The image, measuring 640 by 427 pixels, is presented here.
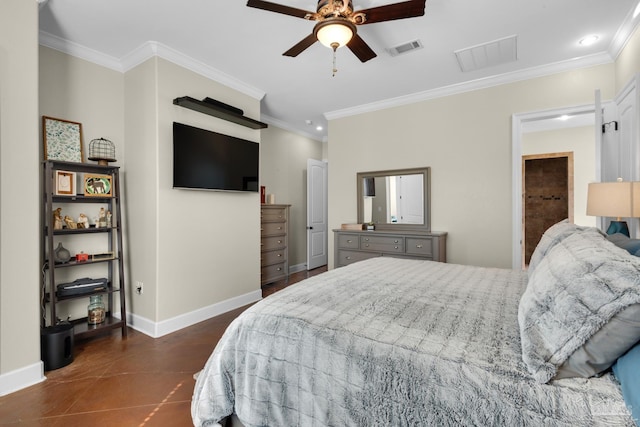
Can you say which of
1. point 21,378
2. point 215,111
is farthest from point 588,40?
point 21,378

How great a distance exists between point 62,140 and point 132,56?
106 cm

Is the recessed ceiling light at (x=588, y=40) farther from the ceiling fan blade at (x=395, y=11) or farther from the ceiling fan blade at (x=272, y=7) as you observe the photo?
the ceiling fan blade at (x=272, y=7)

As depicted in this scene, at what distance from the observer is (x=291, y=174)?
573 cm

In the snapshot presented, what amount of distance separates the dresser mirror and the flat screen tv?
5.49 feet

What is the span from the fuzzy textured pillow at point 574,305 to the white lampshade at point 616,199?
1195mm

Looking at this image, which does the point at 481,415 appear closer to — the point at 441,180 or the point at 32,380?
the point at 32,380

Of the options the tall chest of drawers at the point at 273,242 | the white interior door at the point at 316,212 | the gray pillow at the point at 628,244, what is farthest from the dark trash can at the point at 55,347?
the white interior door at the point at 316,212

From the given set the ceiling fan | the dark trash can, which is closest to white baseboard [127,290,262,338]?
the dark trash can

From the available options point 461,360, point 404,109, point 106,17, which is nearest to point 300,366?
point 461,360

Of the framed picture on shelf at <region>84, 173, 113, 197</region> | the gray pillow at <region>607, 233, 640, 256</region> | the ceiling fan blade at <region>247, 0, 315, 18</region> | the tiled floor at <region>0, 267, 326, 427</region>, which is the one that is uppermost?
the ceiling fan blade at <region>247, 0, 315, 18</region>

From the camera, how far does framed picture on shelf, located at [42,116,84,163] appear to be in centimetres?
273

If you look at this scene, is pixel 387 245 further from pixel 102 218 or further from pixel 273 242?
pixel 102 218

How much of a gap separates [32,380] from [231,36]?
3.07 metres

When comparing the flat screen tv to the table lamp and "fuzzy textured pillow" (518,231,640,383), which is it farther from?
the table lamp
